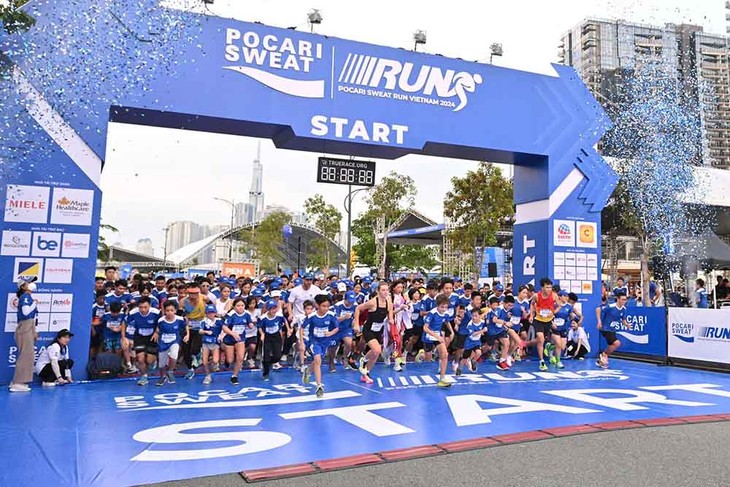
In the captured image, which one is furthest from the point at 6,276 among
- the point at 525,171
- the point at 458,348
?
the point at 525,171

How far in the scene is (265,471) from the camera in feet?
14.7

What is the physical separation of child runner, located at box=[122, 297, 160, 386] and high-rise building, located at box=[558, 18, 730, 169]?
2227 cm

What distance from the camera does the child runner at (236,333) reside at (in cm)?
902

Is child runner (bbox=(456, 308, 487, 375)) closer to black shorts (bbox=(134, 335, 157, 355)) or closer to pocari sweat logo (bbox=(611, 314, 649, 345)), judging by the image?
pocari sweat logo (bbox=(611, 314, 649, 345))

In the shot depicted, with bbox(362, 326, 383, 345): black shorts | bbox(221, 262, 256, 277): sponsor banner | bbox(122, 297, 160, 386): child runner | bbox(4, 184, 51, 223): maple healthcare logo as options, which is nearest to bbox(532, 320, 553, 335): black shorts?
bbox(362, 326, 383, 345): black shorts

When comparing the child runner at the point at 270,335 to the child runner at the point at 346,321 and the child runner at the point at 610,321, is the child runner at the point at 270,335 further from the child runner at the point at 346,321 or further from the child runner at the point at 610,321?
the child runner at the point at 610,321

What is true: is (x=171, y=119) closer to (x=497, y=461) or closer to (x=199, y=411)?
(x=199, y=411)

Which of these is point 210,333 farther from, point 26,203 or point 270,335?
point 26,203

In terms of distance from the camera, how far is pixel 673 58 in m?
28.6

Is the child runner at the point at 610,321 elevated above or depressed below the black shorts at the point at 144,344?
above

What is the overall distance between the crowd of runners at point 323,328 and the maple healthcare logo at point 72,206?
158cm

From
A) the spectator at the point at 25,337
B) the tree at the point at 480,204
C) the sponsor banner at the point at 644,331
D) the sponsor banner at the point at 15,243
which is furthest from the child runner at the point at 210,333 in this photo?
the tree at the point at 480,204

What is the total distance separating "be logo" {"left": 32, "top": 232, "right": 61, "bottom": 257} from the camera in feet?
28.9

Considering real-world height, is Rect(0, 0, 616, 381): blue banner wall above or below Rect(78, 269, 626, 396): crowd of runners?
above
